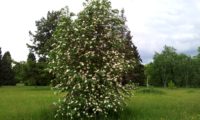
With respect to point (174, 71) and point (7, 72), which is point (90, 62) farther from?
point (174, 71)

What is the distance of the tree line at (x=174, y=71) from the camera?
135 meters

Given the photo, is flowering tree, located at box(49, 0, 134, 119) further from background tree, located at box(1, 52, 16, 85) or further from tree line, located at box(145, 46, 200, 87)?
tree line, located at box(145, 46, 200, 87)

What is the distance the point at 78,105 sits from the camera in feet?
62.6

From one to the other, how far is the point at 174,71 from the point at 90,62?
11955 centimetres

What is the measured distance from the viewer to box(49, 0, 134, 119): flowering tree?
19047 mm

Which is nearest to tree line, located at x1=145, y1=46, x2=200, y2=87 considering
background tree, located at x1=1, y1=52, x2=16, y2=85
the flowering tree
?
background tree, located at x1=1, y1=52, x2=16, y2=85

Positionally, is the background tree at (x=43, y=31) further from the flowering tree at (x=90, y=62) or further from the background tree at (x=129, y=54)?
the flowering tree at (x=90, y=62)

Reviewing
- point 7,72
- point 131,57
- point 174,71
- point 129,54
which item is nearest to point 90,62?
point 129,54

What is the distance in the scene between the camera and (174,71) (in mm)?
136875

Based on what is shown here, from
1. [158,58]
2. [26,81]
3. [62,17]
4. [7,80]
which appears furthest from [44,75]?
[158,58]

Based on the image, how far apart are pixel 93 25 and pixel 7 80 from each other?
78840mm

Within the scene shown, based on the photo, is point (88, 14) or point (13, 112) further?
point (13, 112)

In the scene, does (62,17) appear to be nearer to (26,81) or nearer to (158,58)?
(26,81)

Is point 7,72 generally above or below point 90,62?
above
